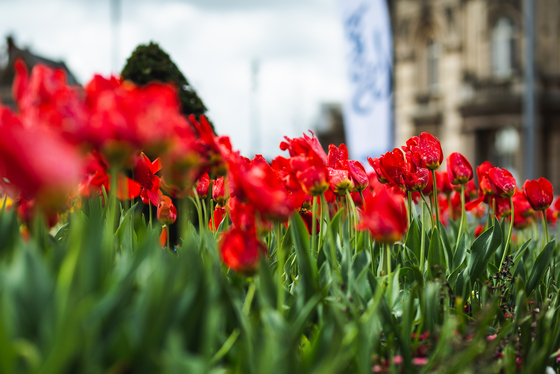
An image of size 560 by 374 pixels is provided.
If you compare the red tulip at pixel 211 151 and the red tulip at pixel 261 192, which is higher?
the red tulip at pixel 211 151

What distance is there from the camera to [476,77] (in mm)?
18766

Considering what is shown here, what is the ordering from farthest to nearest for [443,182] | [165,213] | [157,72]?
[157,72]
[443,182]
[165,213]

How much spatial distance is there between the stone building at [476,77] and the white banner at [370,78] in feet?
33.7

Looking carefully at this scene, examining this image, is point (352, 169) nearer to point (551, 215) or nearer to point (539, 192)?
point (539, 192)

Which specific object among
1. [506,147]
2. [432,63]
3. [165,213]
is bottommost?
[165,213]

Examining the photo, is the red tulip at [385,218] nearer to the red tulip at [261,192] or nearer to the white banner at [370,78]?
the red tulip at [261,192]

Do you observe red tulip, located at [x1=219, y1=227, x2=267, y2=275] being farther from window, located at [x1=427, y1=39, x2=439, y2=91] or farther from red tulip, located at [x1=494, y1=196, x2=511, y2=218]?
window, located at [x1=427, y1=39, x2=439, y2=91]

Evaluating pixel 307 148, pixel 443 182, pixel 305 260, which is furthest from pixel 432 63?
pixel 305 260

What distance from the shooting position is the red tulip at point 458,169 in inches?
76.2

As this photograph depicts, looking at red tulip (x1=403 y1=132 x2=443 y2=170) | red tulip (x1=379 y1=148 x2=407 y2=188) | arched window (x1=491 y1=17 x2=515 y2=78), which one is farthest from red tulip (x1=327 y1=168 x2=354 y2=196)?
arched window (x1=491 y1=17 x2=515 y2=78)

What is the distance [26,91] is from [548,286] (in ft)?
5.55

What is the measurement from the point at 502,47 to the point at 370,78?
40.7 feet

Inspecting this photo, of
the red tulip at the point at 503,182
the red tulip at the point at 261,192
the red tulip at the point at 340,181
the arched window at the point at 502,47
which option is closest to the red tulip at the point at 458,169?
the red tulip at the point at 503,182

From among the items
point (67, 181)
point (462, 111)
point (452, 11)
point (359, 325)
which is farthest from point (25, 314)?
point (452, 11)
